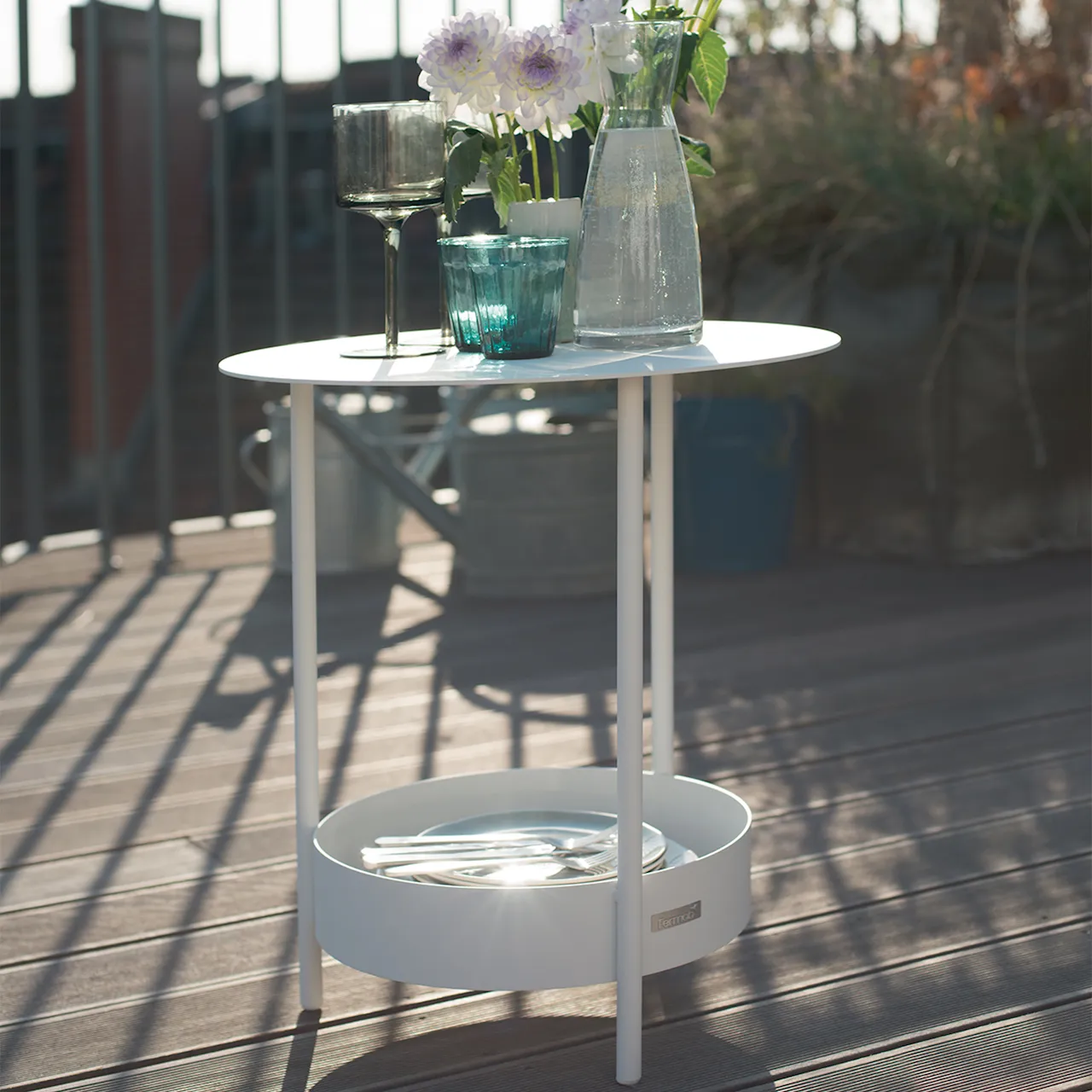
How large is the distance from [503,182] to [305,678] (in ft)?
1.65

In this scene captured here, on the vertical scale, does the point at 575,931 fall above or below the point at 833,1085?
above

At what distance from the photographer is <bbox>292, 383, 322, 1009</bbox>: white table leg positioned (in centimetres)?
152

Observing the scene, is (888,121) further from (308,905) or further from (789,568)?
(308,905)

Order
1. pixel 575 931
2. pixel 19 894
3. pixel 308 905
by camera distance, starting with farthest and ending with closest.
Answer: pixel 19 894, pixel 308 905, pixel 575 931

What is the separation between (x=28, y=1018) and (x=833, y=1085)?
0.78m

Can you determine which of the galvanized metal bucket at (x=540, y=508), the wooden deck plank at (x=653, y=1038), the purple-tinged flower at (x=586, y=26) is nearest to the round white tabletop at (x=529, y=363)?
the purple-tinged flower at (x=586, y=26)

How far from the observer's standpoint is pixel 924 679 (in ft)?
9.07

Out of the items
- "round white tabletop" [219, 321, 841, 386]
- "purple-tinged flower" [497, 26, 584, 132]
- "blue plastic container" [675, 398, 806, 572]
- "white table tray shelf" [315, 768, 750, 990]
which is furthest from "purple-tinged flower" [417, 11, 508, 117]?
"blue plastic container" [675, 398, 806, 572]

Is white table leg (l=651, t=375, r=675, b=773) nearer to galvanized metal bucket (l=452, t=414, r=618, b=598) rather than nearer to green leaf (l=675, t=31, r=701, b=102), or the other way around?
green leaf (l=675, t=31, r=701, b=102)

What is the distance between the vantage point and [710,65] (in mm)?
1518

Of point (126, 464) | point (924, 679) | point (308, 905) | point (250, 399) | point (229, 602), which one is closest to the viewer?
point (308, 905)

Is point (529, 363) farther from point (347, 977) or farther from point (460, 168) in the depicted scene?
point (347, 977)

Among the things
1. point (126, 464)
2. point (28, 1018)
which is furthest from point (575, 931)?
point (126, 464)

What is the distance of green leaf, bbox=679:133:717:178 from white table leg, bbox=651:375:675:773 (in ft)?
0.67
